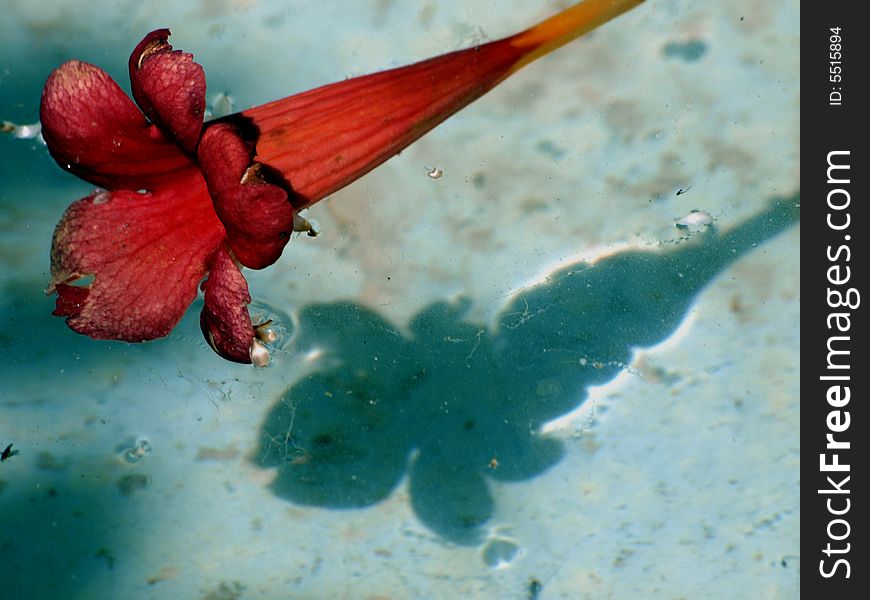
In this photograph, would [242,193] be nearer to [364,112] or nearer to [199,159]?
[199,159]

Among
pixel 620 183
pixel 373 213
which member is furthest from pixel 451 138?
pixel 620 183

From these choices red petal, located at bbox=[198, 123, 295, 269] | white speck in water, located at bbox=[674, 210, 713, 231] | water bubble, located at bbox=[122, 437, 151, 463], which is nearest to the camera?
red petal, located at bbox=[198, 123, 295, 269]

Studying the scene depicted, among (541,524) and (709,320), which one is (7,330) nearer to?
(541,524)

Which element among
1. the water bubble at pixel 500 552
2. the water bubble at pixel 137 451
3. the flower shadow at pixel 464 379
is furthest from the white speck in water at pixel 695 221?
the water bubble at pixel 137 451

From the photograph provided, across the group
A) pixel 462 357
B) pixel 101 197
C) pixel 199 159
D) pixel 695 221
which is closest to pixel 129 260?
pixel 101 197

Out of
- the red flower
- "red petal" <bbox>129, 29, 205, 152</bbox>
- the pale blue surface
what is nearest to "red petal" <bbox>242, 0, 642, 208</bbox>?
the red flower

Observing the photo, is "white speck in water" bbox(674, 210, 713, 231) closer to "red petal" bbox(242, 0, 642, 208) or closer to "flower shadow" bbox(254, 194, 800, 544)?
"flower shadow" bbox(254, 194, 800, 544)

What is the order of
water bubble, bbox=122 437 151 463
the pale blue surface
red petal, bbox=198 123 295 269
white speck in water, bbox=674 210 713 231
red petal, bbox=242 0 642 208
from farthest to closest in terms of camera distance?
water bubble, bbox=122 437 151 463
white speck in water, bbox=674 210 713 231
the pale blue surface
red petal, bbox=242 0 642 208
red petal, bbox=198 123 295 269
